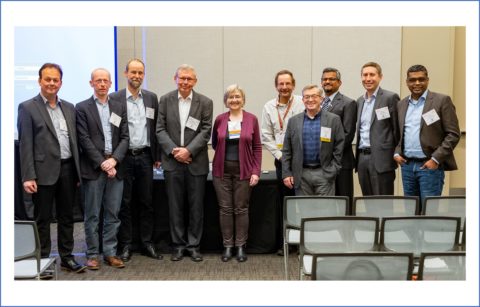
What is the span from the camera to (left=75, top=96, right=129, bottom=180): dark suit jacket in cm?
395

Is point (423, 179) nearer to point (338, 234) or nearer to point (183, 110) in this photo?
point (338, 234)

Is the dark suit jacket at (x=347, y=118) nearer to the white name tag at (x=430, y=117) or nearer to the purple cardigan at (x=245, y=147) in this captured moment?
the white name tag at (x=430, y=117)

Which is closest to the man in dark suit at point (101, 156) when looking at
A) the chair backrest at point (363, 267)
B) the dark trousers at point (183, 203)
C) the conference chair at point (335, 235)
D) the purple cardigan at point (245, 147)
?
the dark trousers at point (183, 203)

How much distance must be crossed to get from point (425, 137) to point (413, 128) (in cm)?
13

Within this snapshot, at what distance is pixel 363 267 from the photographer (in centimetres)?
219

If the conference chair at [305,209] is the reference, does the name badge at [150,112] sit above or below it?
above

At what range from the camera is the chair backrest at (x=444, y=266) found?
2.22 metres

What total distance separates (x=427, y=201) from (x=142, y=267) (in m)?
2.38

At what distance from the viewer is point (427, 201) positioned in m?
3.36

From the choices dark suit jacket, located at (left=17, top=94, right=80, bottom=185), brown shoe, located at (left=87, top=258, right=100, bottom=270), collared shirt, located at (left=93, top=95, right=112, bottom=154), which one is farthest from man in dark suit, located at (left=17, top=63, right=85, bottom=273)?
brown shoe, located at (left=87, top=258, right=100, bottom=270)

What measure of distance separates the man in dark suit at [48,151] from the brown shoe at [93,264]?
0.35 meters

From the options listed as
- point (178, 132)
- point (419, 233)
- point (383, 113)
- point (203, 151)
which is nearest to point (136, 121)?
point (178, 132)

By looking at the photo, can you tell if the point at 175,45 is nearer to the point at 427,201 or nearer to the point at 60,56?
the point at 60,56

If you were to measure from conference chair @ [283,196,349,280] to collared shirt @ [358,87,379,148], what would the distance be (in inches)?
46.2
